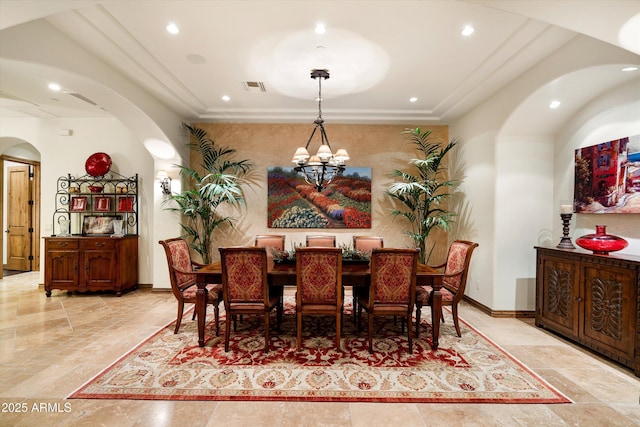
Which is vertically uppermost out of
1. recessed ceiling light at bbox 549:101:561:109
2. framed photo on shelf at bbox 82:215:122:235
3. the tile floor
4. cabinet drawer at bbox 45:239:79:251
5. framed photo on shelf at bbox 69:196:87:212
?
recessed ceiling light at bbox 549:101:561:109

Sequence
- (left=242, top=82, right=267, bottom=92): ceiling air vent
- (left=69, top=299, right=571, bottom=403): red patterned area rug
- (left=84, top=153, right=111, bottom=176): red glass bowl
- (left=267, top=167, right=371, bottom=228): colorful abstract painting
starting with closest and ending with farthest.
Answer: (left=69, top=299, right=571, bottom=403): red patterned area rug
(left=242, top=82, right=267, bottom=92): ceiling air vent
(left=84, top=153, right=111, bottom=176): red glass bowl
(left=267, top=167, right=371, bottom=228): colorful abstract painting

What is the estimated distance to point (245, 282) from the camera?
2812 mm

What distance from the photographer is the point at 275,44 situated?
2939 mm

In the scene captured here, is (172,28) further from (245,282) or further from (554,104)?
(554,104)

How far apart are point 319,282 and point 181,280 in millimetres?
1757

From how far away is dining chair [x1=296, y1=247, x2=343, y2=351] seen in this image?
2.72 m

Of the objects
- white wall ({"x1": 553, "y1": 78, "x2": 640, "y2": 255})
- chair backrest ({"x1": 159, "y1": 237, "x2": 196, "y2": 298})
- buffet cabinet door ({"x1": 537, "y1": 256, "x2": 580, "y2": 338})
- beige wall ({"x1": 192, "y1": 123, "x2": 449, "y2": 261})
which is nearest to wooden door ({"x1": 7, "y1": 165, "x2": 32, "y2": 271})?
beige wall ({"x1": 192, "y1": 123, "x2": 449, "y2": 261})

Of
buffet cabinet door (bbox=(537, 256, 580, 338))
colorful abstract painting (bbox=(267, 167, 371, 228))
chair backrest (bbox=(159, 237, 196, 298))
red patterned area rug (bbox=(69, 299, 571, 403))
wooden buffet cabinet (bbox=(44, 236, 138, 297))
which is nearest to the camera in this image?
red patterned area rug (bbox=(69, 299, 571, 403))

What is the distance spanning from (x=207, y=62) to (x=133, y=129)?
6.44 feet

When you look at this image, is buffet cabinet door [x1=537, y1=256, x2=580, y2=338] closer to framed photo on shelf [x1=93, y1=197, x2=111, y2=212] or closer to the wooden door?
framed photo on shelf [x1=93, y1=197, x2=111, y2=212]

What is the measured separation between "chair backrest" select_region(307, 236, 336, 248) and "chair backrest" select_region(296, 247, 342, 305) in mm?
1519

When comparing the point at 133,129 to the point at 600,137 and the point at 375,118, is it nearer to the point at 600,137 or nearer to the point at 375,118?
the point at 375,118

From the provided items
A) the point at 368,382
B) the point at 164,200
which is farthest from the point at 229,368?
the point at 164,200

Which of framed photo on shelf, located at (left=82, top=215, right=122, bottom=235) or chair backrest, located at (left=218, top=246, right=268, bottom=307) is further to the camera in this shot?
framed photo on shelf, located at (left=82, top=215, right=122, bottom=235)
